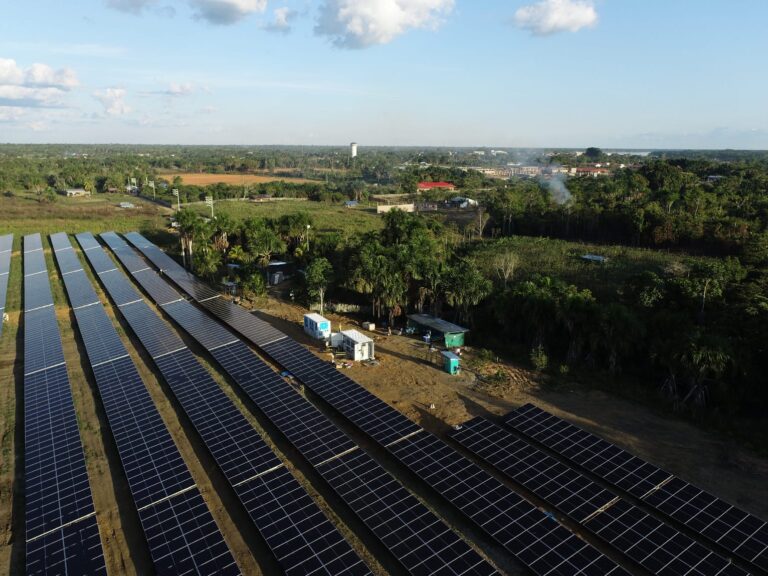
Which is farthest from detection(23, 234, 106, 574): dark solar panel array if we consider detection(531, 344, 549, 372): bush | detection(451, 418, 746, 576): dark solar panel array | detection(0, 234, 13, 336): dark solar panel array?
detection(531, 344, 549, 372): bush

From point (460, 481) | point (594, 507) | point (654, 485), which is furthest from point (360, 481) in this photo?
point (654, 485)

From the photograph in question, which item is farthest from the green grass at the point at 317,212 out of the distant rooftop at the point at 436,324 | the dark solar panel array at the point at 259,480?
the dark solar panel array at the point at 259,480

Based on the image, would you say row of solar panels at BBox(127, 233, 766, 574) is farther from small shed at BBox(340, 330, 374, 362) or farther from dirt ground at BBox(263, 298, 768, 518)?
small shed at BBox(340, 330, 374, 362)

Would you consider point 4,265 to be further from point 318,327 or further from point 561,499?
point 561,499

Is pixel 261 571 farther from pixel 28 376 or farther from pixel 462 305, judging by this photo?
pixel 462 305

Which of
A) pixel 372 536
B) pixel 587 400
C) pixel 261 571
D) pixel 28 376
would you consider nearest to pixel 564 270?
pixel 587 400

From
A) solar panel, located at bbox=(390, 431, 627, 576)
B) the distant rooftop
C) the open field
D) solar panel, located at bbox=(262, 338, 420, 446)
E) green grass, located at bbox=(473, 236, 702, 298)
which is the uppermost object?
the open field
